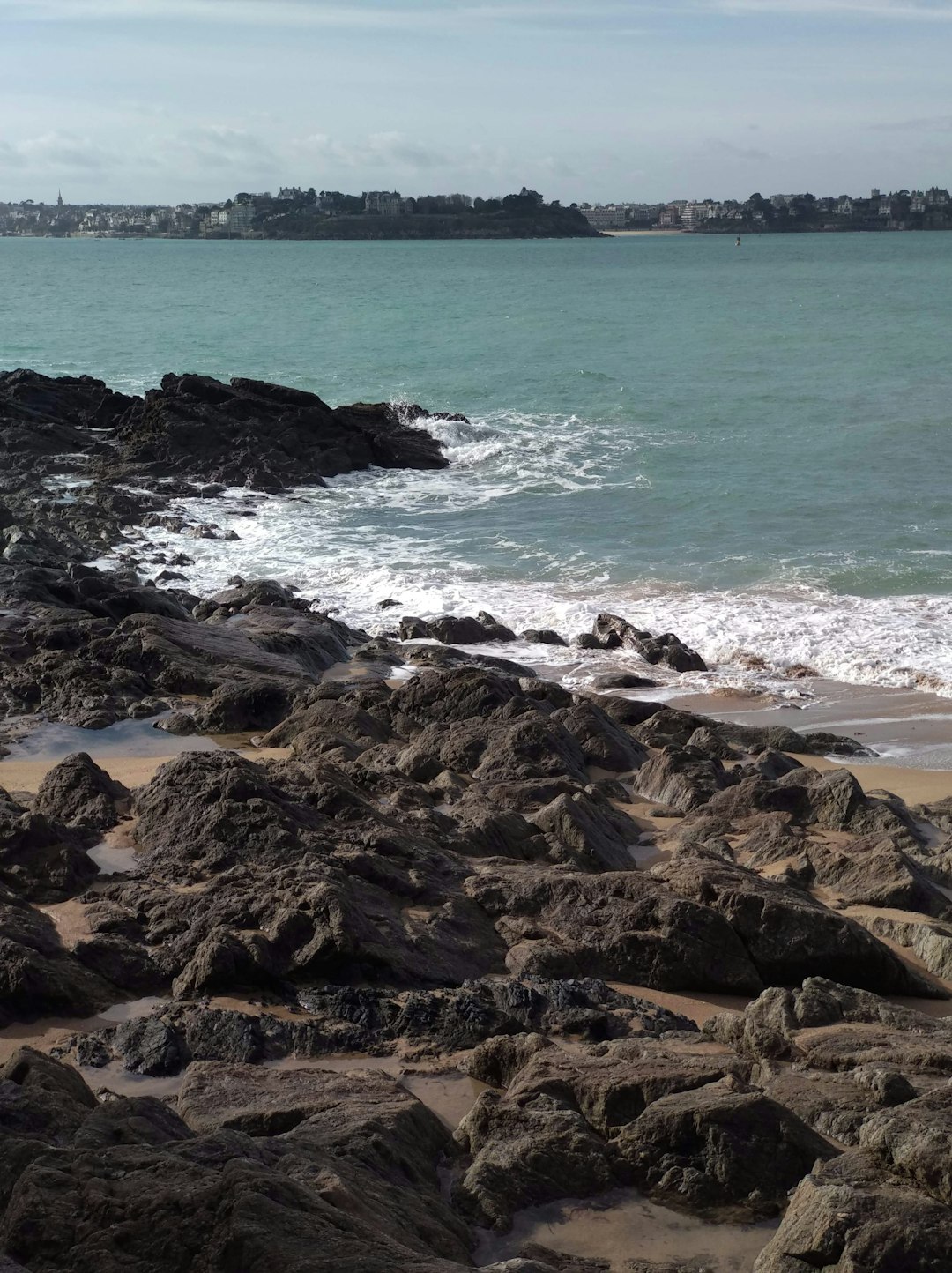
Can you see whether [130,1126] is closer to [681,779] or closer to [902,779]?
[681,779]

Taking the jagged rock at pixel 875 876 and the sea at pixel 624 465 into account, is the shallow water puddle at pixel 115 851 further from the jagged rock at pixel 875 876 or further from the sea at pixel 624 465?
the sea at pixel 624 465

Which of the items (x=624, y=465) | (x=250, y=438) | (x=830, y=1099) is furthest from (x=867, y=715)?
(x=250, y=438)

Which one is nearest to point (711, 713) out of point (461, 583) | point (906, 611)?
point (906, 611)

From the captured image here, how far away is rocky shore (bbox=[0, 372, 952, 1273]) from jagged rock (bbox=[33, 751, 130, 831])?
3 cm

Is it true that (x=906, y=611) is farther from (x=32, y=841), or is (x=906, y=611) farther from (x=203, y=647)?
(x=32, y=841)

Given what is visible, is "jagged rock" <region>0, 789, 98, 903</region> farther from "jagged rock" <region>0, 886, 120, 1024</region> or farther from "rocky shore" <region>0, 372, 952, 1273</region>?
"jagged rock" <region>0, 886, 120, 1024</region>

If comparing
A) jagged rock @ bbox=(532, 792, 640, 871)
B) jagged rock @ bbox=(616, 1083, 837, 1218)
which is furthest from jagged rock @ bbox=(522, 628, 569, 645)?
jagged rock @ bbox=(616, 1083, 837, 1218)

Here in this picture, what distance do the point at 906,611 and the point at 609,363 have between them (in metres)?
28.7

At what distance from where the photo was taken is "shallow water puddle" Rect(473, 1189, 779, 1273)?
14.6 feet

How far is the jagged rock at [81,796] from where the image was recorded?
8156mm

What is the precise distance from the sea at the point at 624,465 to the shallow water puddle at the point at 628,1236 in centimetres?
949

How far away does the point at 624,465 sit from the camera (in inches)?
1059

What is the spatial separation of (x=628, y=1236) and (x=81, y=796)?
4977mm

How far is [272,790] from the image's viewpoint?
25.8 feet
